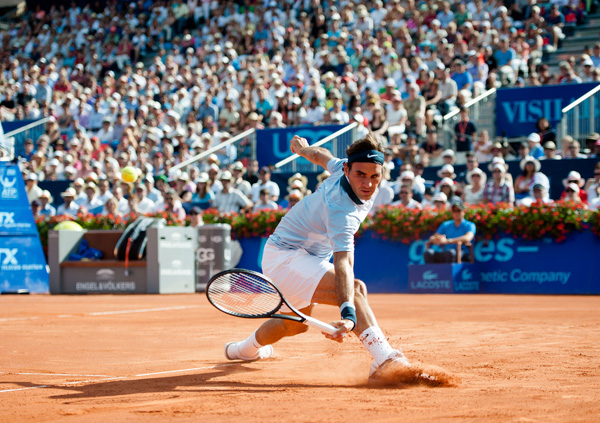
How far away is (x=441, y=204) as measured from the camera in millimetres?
15750

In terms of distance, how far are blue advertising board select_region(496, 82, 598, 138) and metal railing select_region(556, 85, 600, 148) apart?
7.5 inches

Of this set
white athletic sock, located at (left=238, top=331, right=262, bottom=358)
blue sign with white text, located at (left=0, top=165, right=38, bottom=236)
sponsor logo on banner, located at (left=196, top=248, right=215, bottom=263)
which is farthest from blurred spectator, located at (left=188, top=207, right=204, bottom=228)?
white athletic sock, located at (left=238, top=331, right=262, bottom=358)

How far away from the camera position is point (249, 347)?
6.28 metres

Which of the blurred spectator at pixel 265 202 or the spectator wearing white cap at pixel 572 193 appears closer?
the spectator wearing white cap at pixel 572 193

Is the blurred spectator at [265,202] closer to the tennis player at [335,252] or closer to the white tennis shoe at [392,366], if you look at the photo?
the tennis player at [335,252]

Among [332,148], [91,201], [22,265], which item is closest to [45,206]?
[91,201]

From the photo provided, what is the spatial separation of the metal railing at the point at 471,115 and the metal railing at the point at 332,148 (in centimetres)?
184

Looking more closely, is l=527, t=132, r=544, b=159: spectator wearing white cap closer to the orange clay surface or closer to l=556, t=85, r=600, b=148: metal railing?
l=556, t=85, r=600, b=148: metal railing

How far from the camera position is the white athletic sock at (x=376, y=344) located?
204 inches

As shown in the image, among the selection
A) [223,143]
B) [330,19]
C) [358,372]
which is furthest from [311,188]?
[358,372]

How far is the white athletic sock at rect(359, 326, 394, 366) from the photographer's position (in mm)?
5184

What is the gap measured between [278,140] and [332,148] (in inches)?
64.7

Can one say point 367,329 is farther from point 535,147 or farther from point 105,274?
point 535,147

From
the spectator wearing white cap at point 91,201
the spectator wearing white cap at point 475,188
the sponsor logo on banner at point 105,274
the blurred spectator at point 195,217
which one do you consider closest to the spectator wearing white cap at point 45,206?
the spectator wearing white cap at point 91,201
